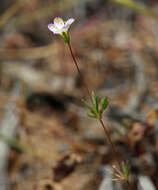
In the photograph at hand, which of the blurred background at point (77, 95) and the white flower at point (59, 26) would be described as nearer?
the white flower at point (59, 26)

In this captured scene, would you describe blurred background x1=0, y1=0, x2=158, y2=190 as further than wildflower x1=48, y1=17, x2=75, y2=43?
Yes

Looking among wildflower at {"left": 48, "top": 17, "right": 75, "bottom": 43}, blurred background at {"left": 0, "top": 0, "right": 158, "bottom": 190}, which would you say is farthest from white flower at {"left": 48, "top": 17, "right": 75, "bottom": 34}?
blurred background at {"left": 0, "top": 0, "right": 158, "bottom": 190}

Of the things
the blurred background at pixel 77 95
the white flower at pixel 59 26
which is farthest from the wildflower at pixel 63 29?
the blurred background at pixel 77 95

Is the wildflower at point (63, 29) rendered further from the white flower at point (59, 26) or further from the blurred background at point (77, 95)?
the blurred background at point (77, 95)

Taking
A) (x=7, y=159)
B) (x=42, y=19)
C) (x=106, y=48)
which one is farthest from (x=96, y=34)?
(x=7, y=159)

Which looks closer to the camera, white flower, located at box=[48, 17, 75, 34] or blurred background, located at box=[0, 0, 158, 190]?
white flower, located at box=[48, 17, 75, 34]

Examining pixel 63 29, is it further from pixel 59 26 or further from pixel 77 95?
pixel 77 95

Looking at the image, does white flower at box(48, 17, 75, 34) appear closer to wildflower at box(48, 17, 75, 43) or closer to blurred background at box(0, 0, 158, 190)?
wildflower at box(48, 17, 75, 43)

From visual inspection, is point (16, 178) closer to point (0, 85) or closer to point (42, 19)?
point (0, 85)
